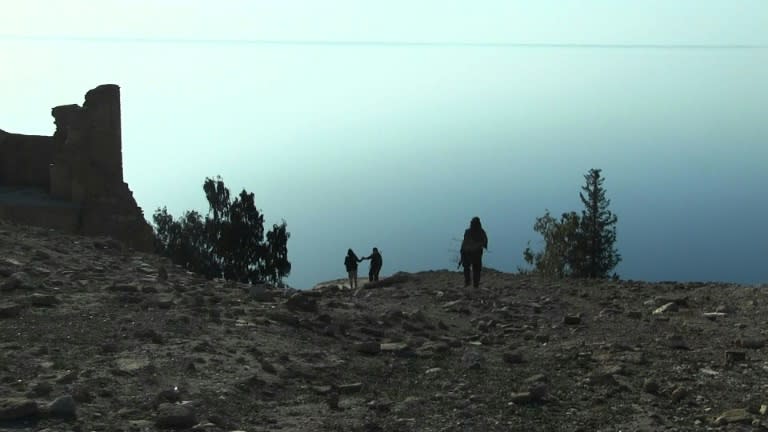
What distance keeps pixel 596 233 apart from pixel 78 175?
38.7 m

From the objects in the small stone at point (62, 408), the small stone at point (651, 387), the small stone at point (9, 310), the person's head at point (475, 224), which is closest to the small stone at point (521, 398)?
the small stone at point (651, 387)

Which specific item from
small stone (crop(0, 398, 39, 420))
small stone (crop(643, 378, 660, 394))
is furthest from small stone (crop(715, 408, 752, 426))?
small stone (crop(0, 398, 39, 420))

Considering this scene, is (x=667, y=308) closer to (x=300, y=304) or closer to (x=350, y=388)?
(x=300, y=304)

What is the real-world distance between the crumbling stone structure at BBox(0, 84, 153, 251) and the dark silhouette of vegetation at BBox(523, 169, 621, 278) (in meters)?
A: 33.2

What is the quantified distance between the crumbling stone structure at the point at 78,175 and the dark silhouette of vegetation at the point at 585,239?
33.2 m

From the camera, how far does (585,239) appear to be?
193 feet

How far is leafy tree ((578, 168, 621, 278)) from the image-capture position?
191ft

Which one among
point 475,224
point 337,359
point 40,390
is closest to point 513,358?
point 337,359

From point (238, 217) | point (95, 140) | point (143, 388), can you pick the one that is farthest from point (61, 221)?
point (238, 217)

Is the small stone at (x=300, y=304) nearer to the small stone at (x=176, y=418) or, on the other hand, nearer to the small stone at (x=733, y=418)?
the small stone at (x=176, y=418)

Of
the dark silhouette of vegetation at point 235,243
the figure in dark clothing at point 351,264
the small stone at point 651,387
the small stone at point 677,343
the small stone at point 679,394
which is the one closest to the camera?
the small stone at point 679,394

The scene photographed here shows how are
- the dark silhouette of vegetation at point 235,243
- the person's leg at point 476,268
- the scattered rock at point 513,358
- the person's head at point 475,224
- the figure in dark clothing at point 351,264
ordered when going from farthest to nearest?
the dark silhouette of vegetation at point 235,243
the figure in dark clothing at point 351,264
the person's head at point 475,224
the person's leg at point 476,268
the scattered rock at point 513,358

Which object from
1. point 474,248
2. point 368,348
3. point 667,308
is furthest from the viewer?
point 474,248

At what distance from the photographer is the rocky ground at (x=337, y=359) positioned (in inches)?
328
